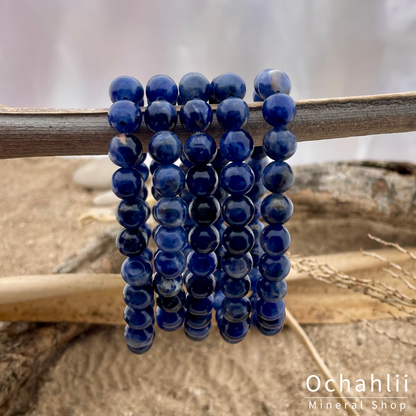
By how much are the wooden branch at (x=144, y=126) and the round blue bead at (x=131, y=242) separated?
18cm

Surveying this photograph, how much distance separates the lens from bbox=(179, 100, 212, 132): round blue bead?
1.98 feet

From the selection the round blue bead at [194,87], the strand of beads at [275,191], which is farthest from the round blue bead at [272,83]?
the round blue bead at [194,87]

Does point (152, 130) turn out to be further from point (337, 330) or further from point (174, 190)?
point (337, 330)

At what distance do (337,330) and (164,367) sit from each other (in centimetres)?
55

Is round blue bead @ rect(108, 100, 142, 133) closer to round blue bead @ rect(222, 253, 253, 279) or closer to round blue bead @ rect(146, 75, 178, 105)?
round blue bead @ rect(146, 75, 178, 105)

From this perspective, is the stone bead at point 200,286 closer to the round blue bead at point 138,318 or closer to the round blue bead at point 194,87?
the round blue bead at point 138,318

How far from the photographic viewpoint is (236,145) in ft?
1.98

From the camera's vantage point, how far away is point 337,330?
1.12 m

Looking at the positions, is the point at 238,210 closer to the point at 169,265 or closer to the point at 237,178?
the point at 237,178

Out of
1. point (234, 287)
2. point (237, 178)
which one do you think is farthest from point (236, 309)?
point (237, 178)

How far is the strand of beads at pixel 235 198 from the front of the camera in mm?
608

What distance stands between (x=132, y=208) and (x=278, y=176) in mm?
272

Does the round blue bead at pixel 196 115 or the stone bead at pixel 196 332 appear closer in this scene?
the round blue bead at pixel 196 115

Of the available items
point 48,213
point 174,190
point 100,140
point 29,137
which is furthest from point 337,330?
point 48,213
